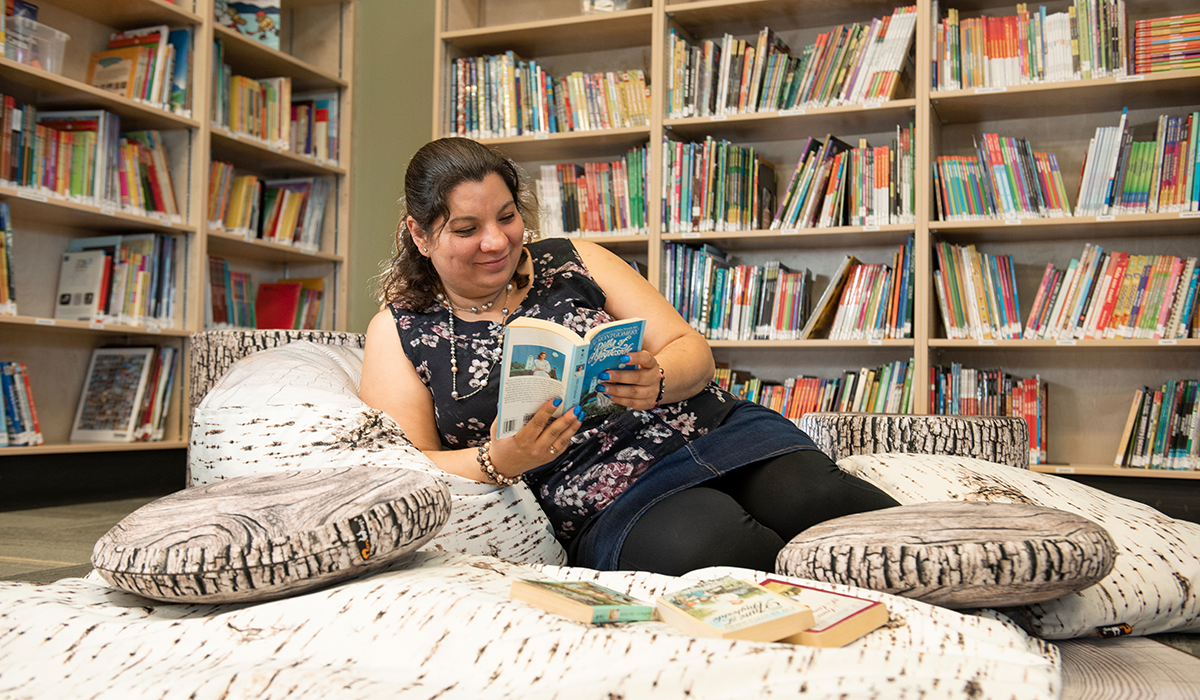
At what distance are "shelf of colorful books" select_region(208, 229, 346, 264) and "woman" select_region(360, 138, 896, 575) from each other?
2073 millimetres

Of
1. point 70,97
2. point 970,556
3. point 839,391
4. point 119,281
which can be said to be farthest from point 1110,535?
point 70,97

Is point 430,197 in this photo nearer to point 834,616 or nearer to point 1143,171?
point 834,616

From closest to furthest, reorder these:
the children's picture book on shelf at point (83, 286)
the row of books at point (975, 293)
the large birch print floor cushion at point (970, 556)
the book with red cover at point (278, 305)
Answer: the large birch print floor cushion at point (970, 556), the row of books at point (975, 293), the children's picture book on shelf at point (83, 286), the book with red cover at point (278, 305)

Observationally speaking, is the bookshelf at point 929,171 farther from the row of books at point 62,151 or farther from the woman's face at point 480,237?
the woman's face at point 480,237

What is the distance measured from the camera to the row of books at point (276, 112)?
3.35 meters

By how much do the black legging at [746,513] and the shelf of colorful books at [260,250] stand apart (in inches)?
102

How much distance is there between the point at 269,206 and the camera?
368cm

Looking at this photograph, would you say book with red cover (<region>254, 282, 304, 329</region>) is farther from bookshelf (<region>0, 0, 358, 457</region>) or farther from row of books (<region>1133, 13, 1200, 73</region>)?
row of books (<region>1133, 13, 1200, 73</region>)

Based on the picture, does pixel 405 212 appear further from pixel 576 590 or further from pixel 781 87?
pixel 781 87

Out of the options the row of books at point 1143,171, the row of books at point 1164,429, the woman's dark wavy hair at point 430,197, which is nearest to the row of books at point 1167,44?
the row of books at point 1143,171

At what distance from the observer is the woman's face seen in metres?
1.40

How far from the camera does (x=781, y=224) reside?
2.97m

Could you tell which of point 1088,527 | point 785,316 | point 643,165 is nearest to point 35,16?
point 643,165

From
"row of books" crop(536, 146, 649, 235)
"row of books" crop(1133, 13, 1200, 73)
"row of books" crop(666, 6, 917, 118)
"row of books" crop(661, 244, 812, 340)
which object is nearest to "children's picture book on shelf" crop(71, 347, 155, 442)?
"row of books" crop(536, 146, 649, 235)
